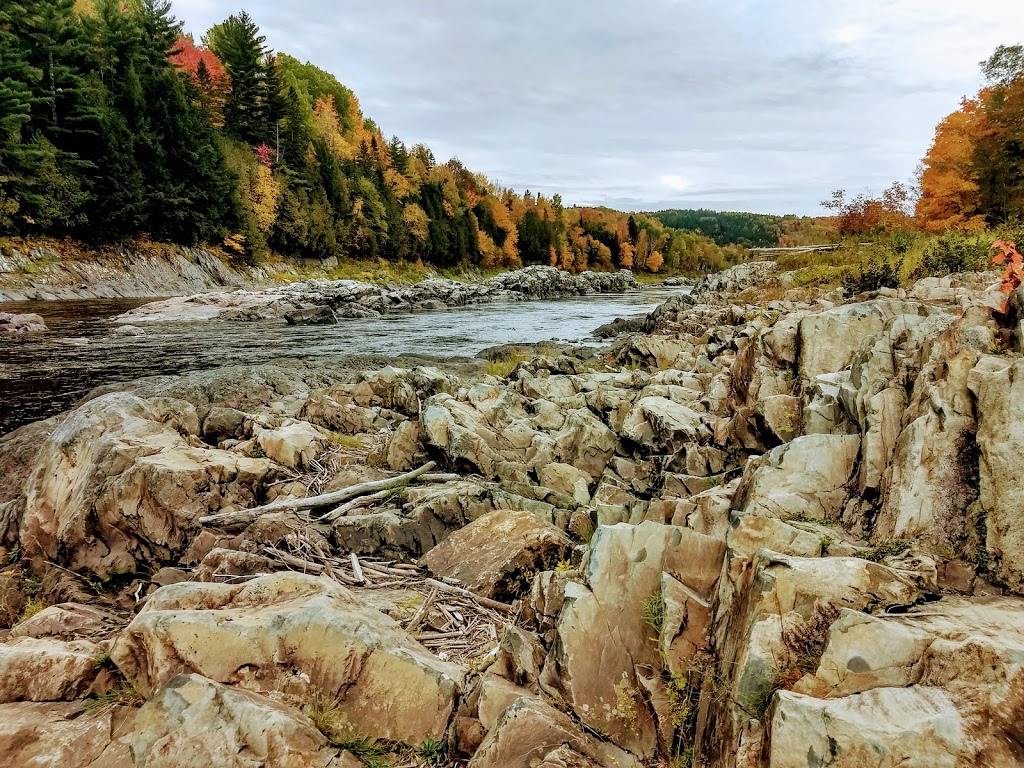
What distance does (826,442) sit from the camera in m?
5.31

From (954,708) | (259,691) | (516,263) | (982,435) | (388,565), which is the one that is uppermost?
(516,263)

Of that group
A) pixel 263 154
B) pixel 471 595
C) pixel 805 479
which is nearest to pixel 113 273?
pixel 263 154

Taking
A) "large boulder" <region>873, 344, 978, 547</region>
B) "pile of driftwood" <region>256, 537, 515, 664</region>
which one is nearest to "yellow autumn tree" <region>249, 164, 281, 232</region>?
"pile of driftwood" <region>256, 537, 515, 664</region>

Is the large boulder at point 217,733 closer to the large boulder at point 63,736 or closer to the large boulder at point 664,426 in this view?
the large boulder at point 63,736

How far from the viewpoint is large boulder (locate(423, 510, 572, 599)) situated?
19.2ft

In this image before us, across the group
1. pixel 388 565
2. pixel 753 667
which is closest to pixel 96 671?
pixel 388 565

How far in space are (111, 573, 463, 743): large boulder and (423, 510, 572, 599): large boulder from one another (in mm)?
1738

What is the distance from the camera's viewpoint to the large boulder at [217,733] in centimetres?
316

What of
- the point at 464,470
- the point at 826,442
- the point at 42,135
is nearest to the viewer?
the point at 826,442

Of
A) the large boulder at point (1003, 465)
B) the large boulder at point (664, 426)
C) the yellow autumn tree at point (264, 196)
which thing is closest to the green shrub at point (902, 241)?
the large boulder at point (664, 426)

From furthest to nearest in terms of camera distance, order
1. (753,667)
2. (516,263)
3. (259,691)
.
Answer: (516,263) < (259,691) < (753,667)

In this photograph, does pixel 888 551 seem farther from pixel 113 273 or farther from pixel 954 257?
pixel 113 273

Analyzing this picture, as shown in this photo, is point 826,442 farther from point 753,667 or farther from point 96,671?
point 96,671

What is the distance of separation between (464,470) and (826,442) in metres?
5.41
